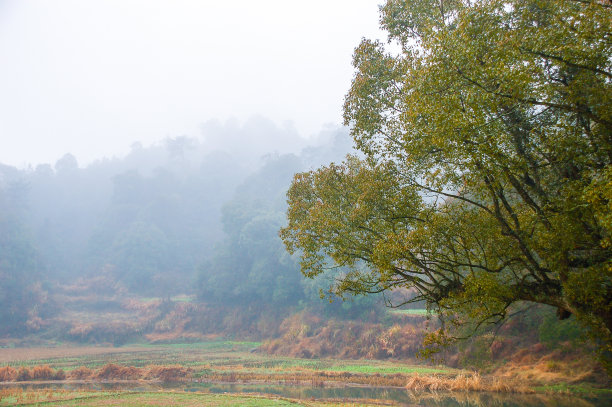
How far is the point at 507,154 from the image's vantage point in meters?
9.23

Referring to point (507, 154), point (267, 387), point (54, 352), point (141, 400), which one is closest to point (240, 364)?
point (267, 387)

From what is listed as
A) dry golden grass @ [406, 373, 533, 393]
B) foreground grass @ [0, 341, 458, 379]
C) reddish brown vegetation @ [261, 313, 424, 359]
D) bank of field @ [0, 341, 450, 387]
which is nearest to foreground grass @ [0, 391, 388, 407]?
dry golden grass @ [406, 373, 533, 393]

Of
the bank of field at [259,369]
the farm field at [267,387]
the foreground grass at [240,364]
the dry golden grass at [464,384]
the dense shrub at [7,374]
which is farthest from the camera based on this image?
the foreground grass at [240,364]

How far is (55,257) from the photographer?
86.4 meters

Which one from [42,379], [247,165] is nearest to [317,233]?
[42,379]

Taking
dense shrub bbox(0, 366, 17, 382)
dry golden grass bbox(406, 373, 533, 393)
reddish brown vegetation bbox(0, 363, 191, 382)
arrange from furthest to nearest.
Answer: reddish brown vegetation bbox(0, 363, 191, 382)
dense shrub bbox(0, 366, 17, 382)
dry golden grass bbox(406, 373, 533, 393)

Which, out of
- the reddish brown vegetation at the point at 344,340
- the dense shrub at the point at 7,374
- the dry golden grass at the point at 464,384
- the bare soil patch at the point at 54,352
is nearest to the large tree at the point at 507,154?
the dry golden grass at the point at 464,384

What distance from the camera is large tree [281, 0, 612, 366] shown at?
8.09 m

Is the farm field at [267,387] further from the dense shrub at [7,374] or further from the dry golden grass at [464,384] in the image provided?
the dense shrub at [7,374]

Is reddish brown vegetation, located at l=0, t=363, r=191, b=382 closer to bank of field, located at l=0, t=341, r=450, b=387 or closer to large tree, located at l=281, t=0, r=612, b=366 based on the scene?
bank of field, located at l=0, t=341, r=450, b=387

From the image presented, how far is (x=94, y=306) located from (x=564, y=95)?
71.8 m

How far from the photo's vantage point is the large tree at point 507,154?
8094mm

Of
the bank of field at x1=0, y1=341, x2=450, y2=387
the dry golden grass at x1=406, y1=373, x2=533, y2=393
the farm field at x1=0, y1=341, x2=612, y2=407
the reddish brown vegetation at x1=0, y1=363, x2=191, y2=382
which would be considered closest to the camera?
the farm field at x1=0, y1=341, x2=612, y2=407

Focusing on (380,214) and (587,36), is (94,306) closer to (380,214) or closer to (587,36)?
(380,214)
